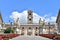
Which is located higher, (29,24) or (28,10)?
(28,10)

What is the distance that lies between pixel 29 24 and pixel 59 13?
22.6 m

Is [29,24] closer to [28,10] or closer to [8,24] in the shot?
[28,10]

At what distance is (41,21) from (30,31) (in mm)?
12138

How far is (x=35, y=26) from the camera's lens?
4722 inches

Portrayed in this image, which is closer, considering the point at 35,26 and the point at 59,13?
the point at 59,13

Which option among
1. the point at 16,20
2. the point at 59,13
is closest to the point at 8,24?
the point at 16,20

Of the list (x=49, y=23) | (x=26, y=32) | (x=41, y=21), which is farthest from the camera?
(x=49, y=23)

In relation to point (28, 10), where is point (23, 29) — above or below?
below

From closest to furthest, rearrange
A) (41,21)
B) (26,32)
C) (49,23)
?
(41,21) → (26,32) → (49,23)

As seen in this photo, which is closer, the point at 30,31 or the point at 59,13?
the point at 59,13

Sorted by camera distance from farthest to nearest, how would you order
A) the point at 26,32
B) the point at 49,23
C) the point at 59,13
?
the point at 49,23
the point at 26,32
the point at 59,13

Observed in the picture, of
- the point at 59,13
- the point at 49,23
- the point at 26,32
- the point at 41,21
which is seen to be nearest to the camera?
the point at 59,13

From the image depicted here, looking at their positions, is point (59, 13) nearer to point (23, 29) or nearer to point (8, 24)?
point (23, 29)

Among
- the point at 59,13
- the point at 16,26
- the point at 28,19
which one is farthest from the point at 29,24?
the point at 59,13
